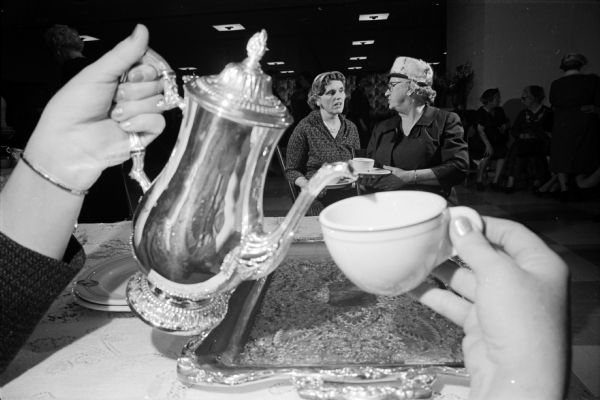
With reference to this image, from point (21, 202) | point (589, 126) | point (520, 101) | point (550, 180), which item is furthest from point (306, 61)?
point (550, 180)

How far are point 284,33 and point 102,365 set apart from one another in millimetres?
1275

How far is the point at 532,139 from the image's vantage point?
2.30m

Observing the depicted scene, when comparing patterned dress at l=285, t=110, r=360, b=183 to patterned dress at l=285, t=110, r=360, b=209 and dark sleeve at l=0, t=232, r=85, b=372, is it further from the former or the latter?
dark sleeve at l=0, t=232, r=85, b=372

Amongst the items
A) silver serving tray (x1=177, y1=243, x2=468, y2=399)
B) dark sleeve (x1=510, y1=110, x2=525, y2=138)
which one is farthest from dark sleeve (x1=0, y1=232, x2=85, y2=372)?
dark sleeve (x1=510, y1=110, x2=525, y2=138)

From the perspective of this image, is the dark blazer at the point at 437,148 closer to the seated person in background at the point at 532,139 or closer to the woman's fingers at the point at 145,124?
the seated person in background at the point at 532,139

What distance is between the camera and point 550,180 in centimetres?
260

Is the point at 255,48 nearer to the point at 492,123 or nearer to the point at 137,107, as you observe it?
the point at 137,107

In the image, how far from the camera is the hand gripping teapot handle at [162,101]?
32 cm

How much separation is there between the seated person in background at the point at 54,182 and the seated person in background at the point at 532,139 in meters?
1.62

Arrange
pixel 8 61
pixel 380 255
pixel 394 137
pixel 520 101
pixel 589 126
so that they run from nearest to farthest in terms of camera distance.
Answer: pixel 380 255, pixel 394 137, pixel 8 61, pixel 520 101, pixel 589 126

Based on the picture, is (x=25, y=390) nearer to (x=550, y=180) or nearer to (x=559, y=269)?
(x=559, y=269)

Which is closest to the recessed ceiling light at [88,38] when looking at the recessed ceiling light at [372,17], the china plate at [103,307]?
the recessed ceiling light at [372,17]

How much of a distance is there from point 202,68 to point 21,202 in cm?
110

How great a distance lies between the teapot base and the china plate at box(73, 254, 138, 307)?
0.36ft
